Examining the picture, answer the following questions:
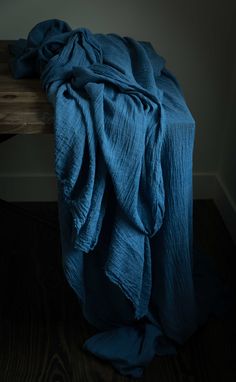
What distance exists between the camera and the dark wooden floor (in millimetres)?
1159

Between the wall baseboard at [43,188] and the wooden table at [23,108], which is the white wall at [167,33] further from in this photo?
the wooden table at [23,108]

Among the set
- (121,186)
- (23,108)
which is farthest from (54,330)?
(23,108)

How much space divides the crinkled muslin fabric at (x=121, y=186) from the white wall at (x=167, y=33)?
0.78 ft

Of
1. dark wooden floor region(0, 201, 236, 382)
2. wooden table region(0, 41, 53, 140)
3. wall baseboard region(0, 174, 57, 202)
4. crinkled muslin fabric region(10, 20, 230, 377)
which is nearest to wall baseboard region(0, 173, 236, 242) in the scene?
wall baseboard region(0, 174, 57, 202)

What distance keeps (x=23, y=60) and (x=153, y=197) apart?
0.55 metres

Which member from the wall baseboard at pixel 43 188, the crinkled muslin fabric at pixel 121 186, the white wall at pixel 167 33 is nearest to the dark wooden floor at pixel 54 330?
the crinkled muslin fabric at pixel 121 186

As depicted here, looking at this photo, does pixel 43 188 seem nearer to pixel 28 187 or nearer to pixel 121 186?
pixel 28 187

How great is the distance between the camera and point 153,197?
98 cm

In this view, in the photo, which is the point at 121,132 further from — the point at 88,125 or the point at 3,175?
the point at 3,175

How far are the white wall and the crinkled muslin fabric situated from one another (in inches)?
9.4

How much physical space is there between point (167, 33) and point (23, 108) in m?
0.81

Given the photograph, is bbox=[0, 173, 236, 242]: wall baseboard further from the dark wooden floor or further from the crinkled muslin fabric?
the crinkled muslin fabric

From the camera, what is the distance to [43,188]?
5.98 ft

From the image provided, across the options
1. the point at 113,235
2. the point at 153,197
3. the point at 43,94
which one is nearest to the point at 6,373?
the point at 113,235
